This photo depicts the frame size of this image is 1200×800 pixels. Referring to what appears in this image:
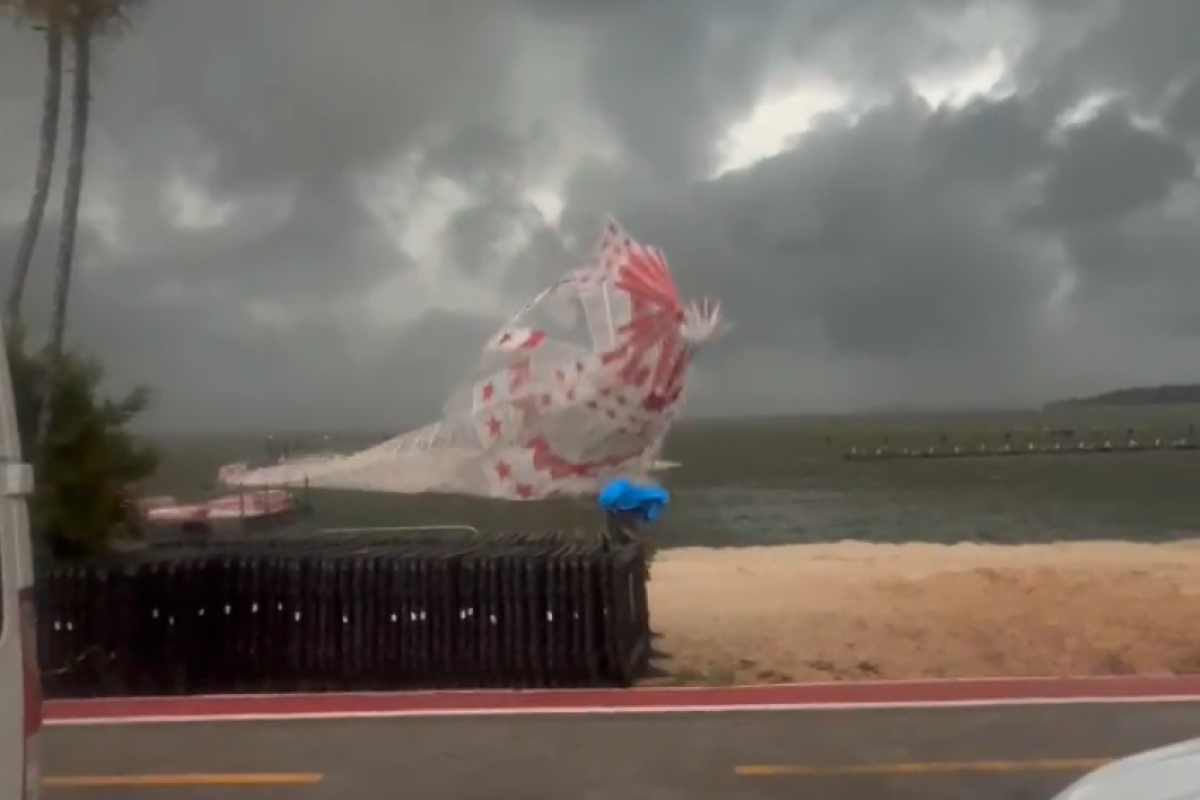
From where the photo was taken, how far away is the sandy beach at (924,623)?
1171 cm

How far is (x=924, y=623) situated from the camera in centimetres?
1356

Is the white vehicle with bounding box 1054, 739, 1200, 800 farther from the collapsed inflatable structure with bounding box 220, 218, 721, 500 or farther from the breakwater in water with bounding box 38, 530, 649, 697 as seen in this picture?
the collapsed inflatable structure with bounding box 220, 218, 721, 500

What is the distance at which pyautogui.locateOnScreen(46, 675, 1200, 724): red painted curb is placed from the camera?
32.1 feet

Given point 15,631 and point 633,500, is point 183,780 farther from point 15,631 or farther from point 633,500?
point 633,500

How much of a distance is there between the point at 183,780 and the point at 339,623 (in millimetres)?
3398

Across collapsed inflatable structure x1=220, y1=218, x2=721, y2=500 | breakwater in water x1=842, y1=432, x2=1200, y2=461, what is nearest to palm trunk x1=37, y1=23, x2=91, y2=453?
collapsed inflatable structure x1=220, y1=218, x2=721, y2=500

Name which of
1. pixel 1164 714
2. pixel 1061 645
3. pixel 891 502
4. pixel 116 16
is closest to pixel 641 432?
pixel 891 502

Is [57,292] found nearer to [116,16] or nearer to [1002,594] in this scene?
[116,16]

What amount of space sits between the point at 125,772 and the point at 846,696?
4927 millimetres

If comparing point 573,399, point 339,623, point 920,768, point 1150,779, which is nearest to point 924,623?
point 339,623

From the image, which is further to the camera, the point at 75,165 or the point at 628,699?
the point at 75,165

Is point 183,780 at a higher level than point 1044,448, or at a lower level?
lower

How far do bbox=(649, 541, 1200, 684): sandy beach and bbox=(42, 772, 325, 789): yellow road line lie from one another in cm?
417

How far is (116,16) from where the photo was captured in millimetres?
17156
